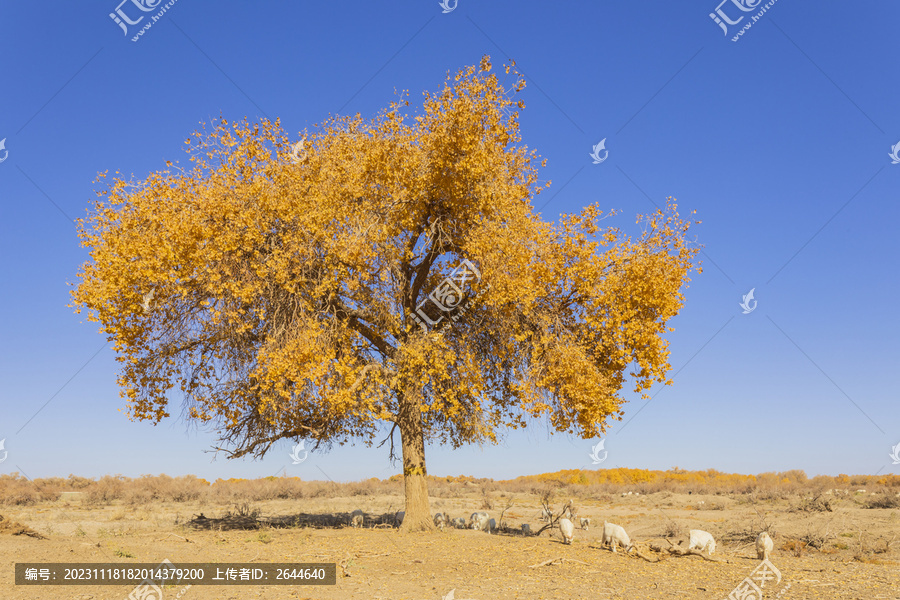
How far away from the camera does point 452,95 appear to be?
13688mm

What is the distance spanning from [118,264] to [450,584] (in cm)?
868

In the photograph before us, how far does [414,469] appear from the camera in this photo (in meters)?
14.9

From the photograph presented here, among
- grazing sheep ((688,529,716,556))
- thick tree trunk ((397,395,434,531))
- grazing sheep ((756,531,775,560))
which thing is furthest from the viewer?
thick tree trunk ((397,395,434,531))

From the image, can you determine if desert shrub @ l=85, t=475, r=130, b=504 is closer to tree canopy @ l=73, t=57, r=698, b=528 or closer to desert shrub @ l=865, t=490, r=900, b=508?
tree canopy @ l=73, t=57, r=698, b=528

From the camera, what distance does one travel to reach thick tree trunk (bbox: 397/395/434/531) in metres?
14.7

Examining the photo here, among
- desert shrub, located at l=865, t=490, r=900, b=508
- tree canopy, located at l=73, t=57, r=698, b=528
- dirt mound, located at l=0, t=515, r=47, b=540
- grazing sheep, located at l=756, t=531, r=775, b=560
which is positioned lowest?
desert shrub, located at l=865, t=490, r=900, b=508

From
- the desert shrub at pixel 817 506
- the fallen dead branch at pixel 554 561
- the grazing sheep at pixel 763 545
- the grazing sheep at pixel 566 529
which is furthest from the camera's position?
the desert shrub at pixel 817 506

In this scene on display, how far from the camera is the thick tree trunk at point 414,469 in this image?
1471 centimetres

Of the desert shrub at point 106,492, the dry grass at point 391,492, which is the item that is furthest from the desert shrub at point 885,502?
the desert shrub at point 106,492

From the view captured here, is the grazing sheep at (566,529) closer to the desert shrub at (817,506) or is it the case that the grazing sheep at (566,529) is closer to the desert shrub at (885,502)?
the desert shrub at (817,506)

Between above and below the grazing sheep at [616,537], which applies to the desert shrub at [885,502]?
below

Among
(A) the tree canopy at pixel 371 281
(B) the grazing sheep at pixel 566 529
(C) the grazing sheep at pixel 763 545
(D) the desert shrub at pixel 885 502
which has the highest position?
(A) the tree canopy at pixel 371 281

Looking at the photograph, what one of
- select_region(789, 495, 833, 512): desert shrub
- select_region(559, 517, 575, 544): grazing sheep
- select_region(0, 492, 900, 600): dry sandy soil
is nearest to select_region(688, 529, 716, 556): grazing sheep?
select_region(0, 492, 900, 600): dry sandy soil

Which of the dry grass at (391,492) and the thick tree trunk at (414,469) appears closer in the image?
the thick tree trunk at (414,469)
